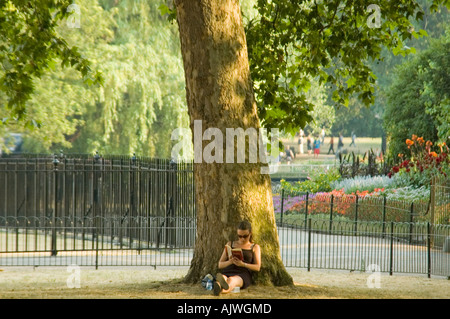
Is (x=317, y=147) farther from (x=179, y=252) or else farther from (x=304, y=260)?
(x=304, y=260)

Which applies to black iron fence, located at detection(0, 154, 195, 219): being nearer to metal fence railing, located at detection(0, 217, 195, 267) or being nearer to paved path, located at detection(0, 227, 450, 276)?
metal fence railing, located at detection(0, 217, 195, 267)

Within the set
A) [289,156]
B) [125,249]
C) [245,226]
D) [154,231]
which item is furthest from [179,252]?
[289,156]

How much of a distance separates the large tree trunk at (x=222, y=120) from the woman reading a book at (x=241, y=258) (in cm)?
22

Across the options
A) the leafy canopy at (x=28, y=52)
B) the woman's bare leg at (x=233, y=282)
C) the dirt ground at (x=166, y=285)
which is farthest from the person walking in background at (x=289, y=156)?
the woman's bare leg at (x=233, y=282)

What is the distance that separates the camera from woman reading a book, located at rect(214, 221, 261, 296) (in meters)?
10.0

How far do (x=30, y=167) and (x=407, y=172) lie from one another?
10877 mm

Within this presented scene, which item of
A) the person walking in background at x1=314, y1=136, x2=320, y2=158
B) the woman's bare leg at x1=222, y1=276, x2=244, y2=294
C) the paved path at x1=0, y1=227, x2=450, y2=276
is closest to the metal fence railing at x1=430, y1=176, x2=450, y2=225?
the paved path at x1=0, y1=227, x2=450, y2=276

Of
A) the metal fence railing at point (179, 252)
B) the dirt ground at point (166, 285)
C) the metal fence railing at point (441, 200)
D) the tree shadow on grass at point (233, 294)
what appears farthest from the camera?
the metal fence railing at point (441, 200)

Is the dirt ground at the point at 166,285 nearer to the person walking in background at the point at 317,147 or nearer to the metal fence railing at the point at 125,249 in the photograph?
the metal fence railing at the point at 125,249

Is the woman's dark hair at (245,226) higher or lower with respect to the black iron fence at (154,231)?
higher

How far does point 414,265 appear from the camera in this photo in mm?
15414

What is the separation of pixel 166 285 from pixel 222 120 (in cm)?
225

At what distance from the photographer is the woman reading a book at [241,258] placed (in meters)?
10.0

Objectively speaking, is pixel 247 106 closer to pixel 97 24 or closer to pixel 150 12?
pixel 97 24
